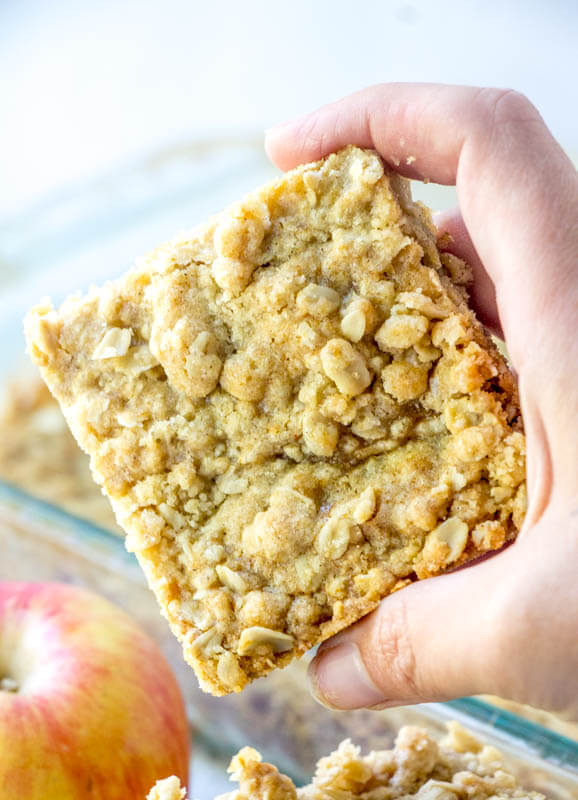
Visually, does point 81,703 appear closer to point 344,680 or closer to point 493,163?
point 344,680

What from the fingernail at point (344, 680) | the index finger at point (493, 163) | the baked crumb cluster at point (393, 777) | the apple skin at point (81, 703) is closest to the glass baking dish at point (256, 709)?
the baked crumb cluster at point (393, 777)

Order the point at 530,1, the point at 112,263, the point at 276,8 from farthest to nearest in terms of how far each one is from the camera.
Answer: the point at 276,8 < the point at 530,1 < the point at 112,263

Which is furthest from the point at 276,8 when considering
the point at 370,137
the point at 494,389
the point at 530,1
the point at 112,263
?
the point at 494,389

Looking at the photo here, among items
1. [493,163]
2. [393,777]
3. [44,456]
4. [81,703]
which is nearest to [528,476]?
[493,163]

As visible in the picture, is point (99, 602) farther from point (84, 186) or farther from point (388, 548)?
point (84, 186)

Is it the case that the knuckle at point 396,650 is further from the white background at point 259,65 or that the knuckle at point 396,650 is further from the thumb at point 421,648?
the white background at point 259,65

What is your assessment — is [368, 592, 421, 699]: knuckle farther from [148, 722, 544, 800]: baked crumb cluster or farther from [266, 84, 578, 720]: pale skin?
[148, 722, 544, 800]: baked crumb cluster
